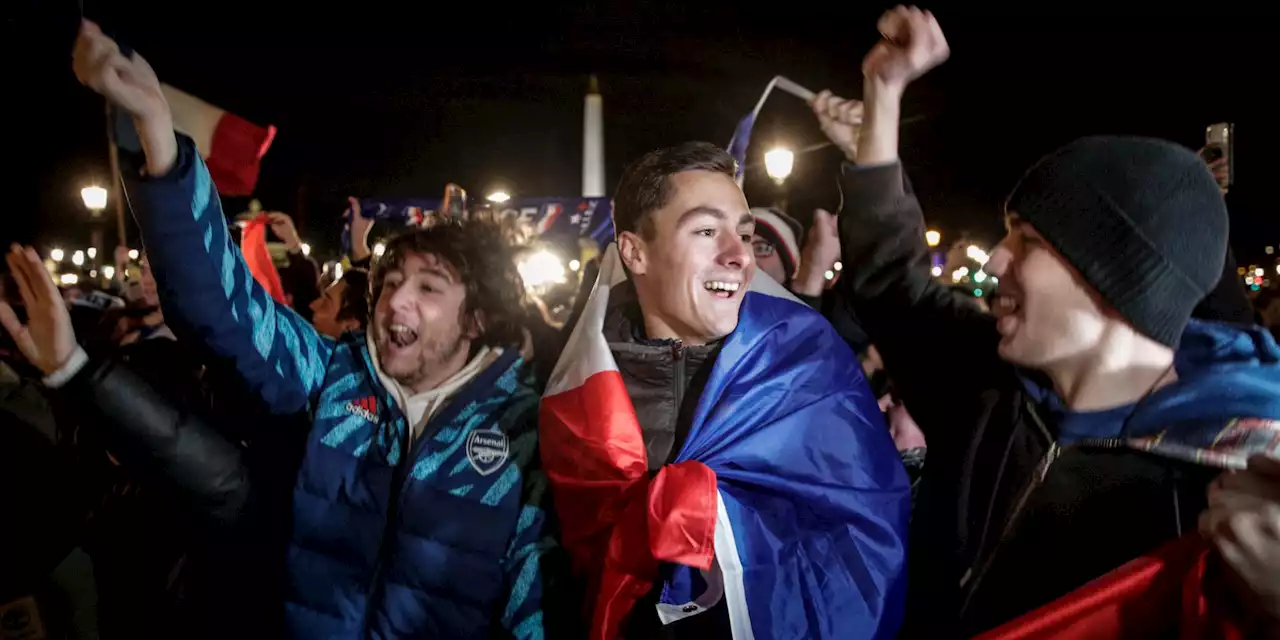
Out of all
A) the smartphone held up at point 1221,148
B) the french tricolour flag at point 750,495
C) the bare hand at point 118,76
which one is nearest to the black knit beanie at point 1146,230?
the french tricolour flag at point 750,495

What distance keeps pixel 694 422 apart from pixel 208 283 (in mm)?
1512

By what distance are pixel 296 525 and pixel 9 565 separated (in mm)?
1429

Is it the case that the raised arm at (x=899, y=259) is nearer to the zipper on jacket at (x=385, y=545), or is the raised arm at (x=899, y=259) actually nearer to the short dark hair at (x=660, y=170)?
the short dark hair at (x=660, y=170)

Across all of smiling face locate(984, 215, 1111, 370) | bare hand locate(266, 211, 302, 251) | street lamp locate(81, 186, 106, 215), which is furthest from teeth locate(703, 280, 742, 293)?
street lamp locate(81, 186, 106, 215)

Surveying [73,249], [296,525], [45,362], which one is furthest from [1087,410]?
[73,249]

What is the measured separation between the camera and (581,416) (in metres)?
1.95

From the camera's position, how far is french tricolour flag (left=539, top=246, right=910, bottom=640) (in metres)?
1.67

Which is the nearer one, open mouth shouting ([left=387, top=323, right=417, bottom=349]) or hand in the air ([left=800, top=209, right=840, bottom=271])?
open mouth shouting ([left=387, top=323, right=417, bottom=349])

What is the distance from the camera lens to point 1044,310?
1.74m

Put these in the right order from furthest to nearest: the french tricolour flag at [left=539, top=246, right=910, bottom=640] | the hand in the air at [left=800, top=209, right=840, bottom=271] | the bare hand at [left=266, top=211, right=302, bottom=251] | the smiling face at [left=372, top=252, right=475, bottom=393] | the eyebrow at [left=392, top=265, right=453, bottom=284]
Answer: the bare hand at [left=266, top=211, right=302, bottom=251]
the hand in the air at [left=800, top=209, right=840, bottom=271]
the eyebrow at [left=392, top=265, right=453, bottom=284]
the smiling face at [left=372, top=252, right=475, bottom=393]
the french tricolour flag at [left=539, top=246, right=910, bottom=640]

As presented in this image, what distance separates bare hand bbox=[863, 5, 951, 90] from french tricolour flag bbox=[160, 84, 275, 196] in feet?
9.22

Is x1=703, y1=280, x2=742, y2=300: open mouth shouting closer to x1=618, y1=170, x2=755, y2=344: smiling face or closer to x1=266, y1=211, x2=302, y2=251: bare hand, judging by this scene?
x1=618, y1=170, x2=755, y2=344: smiling face

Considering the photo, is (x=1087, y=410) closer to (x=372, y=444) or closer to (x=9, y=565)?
(x=372, y=444)

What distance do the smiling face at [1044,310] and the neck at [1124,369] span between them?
32 mm
